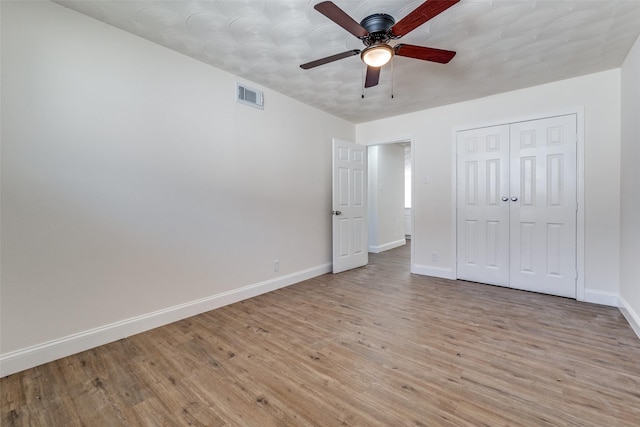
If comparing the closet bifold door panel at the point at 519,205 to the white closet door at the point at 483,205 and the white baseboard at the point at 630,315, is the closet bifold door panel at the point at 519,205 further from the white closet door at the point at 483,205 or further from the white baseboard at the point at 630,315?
the white baseboard at the point at 630,315

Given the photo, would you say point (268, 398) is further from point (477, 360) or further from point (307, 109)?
point (307, 109)

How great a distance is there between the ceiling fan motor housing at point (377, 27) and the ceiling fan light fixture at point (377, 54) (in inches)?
3.2

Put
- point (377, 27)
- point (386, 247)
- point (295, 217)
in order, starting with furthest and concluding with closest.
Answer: point (386, 247)
point (295, 217)
point (377, 27)

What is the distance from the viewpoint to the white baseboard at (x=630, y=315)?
229 centimetres

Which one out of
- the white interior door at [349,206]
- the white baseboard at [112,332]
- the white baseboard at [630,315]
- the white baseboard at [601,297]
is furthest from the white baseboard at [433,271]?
the white baseboard at [112,332]

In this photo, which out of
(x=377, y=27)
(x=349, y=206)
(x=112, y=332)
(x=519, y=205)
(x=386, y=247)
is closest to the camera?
(x=377, y=27)

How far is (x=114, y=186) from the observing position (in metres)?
2.25

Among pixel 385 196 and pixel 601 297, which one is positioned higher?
pixel 385 196

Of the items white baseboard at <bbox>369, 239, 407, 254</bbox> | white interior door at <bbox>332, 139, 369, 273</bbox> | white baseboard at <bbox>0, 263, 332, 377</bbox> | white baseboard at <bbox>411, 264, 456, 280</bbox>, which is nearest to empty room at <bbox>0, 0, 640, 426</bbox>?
white baseboard at <bbox>0, 263, 332, 377</bbox>

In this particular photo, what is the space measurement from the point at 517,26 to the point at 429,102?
1650mm

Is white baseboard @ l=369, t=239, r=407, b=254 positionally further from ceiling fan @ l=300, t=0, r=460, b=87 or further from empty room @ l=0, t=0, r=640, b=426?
ceiling fan @ l=300, t=0, r=460, b=87

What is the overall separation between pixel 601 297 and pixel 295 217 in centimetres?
367

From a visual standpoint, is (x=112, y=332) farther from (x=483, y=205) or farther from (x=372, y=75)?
(x=483, y=205)

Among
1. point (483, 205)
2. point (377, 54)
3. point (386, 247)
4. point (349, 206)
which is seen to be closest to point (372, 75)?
point (377, 54)
